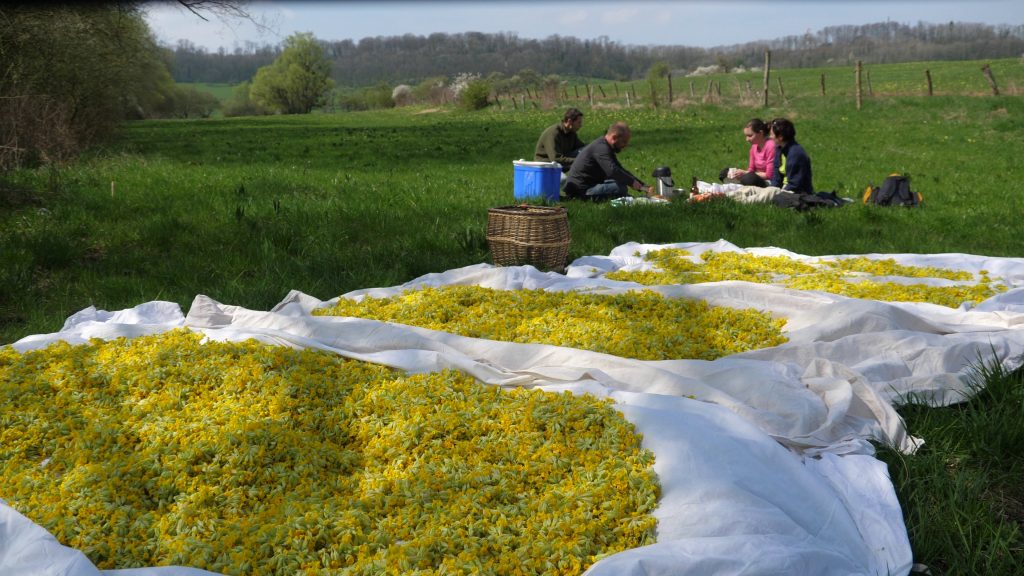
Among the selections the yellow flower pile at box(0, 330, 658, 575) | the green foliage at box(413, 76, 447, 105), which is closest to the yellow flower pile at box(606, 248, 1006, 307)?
the yellow flower pile at box(0, 330, 658, 575)

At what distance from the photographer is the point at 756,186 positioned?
30.3 ft

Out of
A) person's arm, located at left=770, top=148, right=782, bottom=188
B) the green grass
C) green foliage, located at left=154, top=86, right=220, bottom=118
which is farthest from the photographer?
green foliage, located at left=154, top=86, right=220, bottom=118

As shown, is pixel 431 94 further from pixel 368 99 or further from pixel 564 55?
pixel 564 55

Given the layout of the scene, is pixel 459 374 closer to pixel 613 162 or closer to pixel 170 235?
pixel 170 235

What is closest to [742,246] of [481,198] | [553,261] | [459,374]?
[553,261]

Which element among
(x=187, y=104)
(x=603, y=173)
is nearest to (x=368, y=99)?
(x=187, y=104)

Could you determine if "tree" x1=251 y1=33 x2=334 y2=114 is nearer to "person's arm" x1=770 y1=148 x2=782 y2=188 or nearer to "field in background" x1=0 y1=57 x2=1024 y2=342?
"field in background" x1=0 y1=57 x2=1024 y2=342

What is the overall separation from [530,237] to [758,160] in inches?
196

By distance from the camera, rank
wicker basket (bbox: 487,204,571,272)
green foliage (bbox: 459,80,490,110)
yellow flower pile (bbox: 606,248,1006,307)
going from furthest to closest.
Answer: green foliage (bbox: 459,80,490,110), wicker basket (bbox: 487,204,571,272), yellow flower pile (bbox: 606,248,1006,307)

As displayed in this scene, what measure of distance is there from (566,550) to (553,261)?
12.8ft

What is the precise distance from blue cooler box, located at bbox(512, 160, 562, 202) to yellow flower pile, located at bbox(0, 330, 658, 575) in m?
5.56

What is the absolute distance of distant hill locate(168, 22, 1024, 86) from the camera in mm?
82312

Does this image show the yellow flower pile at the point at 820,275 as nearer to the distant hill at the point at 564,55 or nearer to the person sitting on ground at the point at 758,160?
the person sitting on ground at the point at 758,160

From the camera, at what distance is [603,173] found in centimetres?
898
